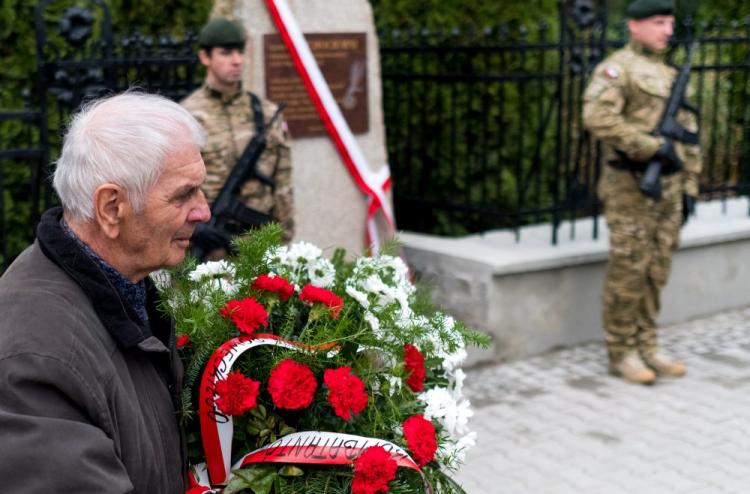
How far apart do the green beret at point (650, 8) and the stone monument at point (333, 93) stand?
1.53 metres

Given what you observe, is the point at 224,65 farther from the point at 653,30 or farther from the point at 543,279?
the point at 543,279

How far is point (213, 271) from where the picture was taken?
97.2 inches

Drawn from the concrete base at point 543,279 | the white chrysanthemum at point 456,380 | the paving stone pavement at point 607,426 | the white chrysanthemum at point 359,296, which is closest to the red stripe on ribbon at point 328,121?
the concrete base at point 543,279

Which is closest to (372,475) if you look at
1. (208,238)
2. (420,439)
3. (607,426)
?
(420,439)

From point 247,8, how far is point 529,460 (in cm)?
277

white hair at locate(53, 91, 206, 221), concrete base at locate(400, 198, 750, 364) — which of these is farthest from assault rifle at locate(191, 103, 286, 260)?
white hair at locate(53, 91, 206, 221)

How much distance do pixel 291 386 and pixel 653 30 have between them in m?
4.03

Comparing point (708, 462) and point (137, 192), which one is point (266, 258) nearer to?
point (137, 192)

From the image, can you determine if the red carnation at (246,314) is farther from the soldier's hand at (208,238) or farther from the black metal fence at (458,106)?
the black metal fence at (458,106)

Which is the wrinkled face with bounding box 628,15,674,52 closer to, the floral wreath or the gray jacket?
the floral wreath

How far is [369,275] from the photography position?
2.60 m

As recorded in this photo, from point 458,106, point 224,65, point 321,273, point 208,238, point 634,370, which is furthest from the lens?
point 458,106

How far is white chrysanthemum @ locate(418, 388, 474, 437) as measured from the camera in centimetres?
241

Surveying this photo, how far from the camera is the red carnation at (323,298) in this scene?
7.83 feet
